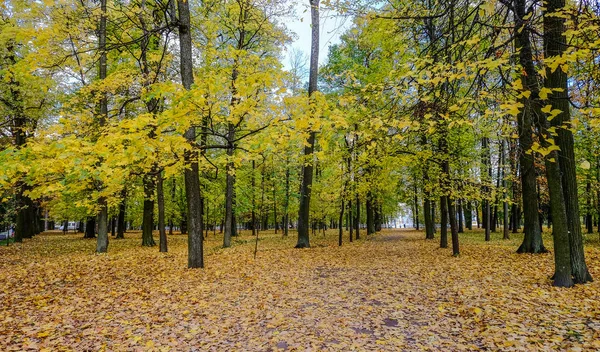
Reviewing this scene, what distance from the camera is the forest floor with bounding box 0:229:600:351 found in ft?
14.0

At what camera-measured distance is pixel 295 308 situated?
5.76 metres

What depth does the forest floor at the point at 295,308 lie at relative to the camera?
426 centimetres

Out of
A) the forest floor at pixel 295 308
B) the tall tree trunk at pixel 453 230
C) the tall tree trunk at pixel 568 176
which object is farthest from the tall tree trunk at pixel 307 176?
the tall tree trunk at pixel 568 176

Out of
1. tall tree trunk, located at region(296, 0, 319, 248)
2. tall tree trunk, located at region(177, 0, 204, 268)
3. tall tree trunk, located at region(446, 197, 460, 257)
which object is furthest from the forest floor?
tall tree trunk, located at region(296, 0, 319, 248)

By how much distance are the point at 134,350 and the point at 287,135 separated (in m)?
3.94

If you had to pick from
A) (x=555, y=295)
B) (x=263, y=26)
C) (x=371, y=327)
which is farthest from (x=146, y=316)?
(x=263, y=26)

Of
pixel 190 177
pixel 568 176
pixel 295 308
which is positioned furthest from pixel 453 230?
pixel 190 177

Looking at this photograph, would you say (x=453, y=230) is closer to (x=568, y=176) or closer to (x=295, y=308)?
(x=568, y=176)

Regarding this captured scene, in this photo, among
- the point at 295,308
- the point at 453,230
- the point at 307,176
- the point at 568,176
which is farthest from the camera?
the point at 307,176

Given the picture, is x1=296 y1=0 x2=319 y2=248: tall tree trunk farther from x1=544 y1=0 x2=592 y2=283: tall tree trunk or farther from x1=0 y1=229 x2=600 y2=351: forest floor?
x1=544 y1=0 x2=592 y2=283: tall tree trunk

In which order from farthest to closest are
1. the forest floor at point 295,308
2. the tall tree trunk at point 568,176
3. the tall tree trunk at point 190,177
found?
the tall tree trunk at point 190,177, the tall tree trunk at point 568,176, the forest floor at point 295,308

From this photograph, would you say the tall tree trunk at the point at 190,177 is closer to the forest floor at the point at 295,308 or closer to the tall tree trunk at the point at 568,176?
the forest floor at the point at 295,308

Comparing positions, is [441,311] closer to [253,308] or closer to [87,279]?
[253,308]

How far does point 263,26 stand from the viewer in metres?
14.5
